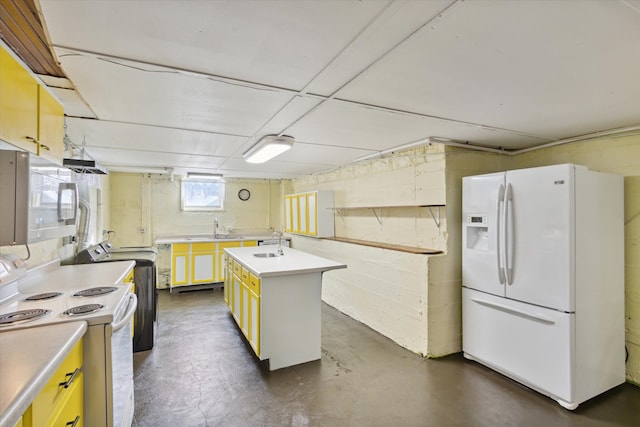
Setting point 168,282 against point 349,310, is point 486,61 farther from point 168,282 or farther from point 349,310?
point 168,282

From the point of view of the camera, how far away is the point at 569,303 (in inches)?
87.6

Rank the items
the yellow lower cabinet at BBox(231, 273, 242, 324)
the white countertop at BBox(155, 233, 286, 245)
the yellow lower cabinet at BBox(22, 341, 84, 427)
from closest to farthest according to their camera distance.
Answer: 1. the yellow lower cabinet at BBox(22, 341, 84, 427)
2. the yellow lower cabinet at BBox(231, 273, 242, 324)
3. the white countertop at BBox(155, 233, 286, 245)

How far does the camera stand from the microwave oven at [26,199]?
4.65 feet

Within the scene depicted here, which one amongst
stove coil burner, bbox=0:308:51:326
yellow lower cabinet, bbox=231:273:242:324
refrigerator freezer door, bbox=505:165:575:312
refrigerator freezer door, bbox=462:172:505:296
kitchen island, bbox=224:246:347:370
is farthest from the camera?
yellow lower cabinet, bbox=231:273:242:324

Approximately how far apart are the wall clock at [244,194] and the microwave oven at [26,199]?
4.66 m

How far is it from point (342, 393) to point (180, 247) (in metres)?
4.05

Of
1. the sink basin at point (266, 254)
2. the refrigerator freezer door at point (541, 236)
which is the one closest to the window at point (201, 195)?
the sink basin at point (266, 254)

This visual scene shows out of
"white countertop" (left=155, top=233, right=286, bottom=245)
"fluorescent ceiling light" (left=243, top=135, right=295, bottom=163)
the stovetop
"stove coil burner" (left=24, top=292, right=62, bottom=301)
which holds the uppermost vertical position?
"fluorescent ceiling light" (left=243, top=135, right=295, bottom=163)

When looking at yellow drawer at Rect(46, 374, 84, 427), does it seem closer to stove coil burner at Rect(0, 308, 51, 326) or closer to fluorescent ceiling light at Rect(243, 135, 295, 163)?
stove coil burner at Rect(0, 308, 51, 326)

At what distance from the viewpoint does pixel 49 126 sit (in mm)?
1753

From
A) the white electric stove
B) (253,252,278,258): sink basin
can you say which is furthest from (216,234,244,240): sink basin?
the white electric stove

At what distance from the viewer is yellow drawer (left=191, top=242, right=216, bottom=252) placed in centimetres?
547

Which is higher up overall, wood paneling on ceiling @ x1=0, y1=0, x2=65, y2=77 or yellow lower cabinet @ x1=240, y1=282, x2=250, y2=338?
wood paneling on ceiling @ x1=0, y1=0, x2=65, y2=77

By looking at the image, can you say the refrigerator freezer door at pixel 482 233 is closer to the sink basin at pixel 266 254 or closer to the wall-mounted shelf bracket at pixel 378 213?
the wall-mounted shelf bracket at pixel 378 213
